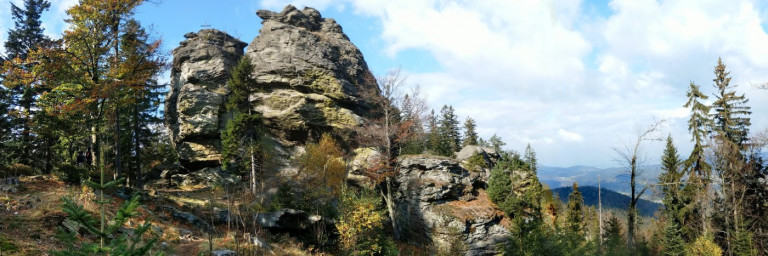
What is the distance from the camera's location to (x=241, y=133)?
33.4m

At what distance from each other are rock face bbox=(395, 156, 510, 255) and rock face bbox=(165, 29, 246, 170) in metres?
19.6

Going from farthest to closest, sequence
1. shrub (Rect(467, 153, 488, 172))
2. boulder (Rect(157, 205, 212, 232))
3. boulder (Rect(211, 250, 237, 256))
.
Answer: shrub (Rect(467, 153, 488, 172)) < boulder (Rect(157, 205, 212, 232)) < boulder (Rect(211, 250, 237, 256))

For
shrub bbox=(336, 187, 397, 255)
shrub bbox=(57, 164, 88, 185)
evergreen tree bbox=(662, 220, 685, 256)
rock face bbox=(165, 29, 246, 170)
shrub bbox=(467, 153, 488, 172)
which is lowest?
evergreen tree bbox=(662, 220, 685, 256)

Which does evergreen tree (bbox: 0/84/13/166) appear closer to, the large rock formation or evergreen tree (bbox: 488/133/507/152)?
the large rock formation

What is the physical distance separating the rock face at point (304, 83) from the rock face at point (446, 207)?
9288mm

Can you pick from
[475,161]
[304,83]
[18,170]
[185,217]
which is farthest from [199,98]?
[475,161]

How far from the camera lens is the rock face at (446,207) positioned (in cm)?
2816

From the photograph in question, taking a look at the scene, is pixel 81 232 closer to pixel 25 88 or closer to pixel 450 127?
pixel 25 88

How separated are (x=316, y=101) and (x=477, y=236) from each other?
21.3 metres

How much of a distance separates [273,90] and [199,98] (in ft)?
23.9

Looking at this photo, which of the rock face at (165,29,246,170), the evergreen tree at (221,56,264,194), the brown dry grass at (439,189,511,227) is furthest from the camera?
the rock face at (165,29,246,170)

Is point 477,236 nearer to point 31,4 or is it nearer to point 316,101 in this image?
point 316,101

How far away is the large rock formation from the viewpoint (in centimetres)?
3722

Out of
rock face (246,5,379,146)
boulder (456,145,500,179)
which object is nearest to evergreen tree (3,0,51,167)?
rock face (246,5,379,146)
